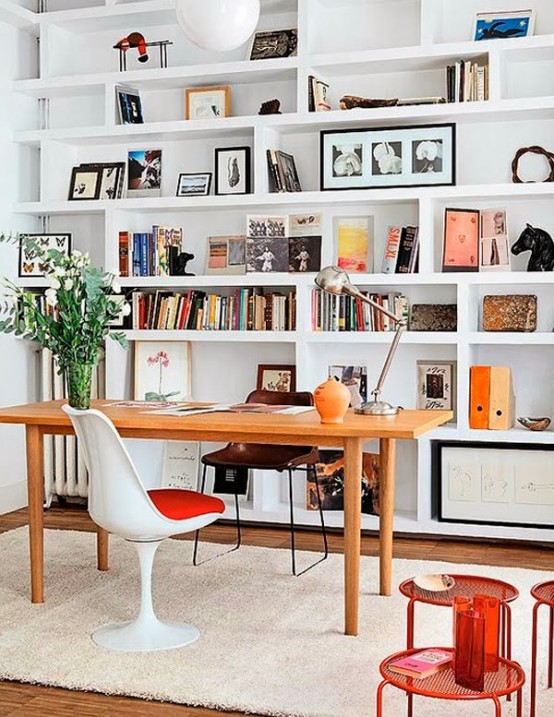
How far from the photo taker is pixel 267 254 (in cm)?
559

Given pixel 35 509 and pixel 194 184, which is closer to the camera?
pixel 35 509

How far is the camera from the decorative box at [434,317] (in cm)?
535

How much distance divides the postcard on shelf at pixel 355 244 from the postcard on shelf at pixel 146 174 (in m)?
1.10

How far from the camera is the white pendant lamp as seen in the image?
3.47 metres

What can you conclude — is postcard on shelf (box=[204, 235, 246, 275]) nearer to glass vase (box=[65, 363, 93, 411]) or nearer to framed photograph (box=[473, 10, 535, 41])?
framed photograph (box=[473, 10, 535, 41])

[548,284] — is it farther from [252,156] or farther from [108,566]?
[108,566]

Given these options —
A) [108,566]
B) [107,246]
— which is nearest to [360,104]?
[107,246]

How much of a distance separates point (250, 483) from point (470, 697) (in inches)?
140

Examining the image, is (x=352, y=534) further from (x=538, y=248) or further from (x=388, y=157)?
(x=388, y=157)

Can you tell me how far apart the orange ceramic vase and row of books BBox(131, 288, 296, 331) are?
69.2 inches

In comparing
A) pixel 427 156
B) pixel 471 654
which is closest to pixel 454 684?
pixel 471 654

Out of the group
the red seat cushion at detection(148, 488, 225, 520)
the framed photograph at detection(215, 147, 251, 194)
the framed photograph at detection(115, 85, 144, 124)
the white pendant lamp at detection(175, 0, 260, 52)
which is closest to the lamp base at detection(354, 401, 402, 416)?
the red seat cushion at detection(148, 488, 225, 520)

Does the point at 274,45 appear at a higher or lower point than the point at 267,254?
higher

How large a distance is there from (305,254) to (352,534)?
224 centimetres
